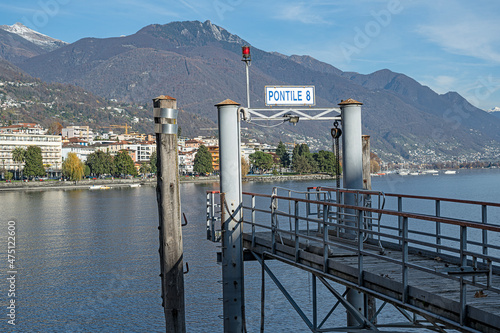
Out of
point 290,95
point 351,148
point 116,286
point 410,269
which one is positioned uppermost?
point 290,95

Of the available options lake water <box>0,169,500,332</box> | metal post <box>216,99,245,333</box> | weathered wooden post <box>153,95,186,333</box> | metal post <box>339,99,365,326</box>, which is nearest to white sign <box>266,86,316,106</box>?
metal post <box>339,99,365,326</box>

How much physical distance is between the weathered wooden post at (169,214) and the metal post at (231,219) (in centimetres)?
269

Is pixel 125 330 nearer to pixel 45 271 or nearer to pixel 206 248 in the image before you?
pixel 45 271

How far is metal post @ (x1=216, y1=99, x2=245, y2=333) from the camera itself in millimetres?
14180

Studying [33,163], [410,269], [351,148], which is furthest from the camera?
[33,163]

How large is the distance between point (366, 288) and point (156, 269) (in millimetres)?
27829

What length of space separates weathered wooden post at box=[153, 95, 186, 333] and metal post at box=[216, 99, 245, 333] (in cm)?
269

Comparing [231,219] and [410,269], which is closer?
[410,269]

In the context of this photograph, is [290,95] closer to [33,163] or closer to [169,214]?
[169,214]

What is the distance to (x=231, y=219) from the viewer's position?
47.6 feet

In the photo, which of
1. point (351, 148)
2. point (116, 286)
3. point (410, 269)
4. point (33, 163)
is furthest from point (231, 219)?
point (33, 163)

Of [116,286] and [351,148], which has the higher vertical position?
[351,148]

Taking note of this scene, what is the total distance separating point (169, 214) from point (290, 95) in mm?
6311

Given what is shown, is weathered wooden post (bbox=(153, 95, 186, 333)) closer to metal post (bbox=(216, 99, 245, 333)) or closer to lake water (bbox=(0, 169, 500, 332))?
metal post (bbox=(216, 99, 245, 333))
